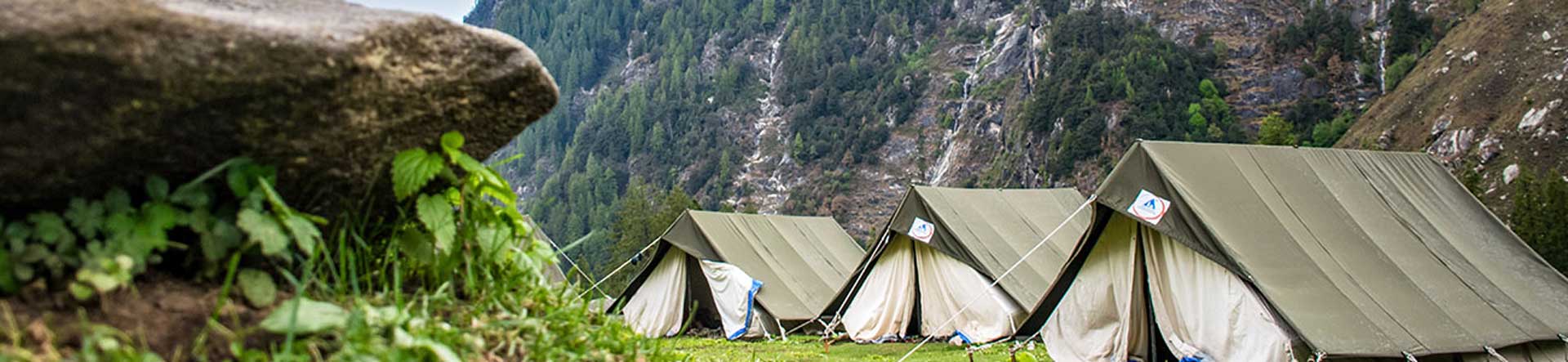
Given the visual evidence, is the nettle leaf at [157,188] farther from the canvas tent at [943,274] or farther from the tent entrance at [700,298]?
the tent entrance at [700,298]

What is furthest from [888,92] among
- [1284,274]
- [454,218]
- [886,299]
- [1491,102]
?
[454,218]

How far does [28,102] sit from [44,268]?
36cm

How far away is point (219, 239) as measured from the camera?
1977mm

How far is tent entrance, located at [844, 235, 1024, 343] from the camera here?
13.0 meters

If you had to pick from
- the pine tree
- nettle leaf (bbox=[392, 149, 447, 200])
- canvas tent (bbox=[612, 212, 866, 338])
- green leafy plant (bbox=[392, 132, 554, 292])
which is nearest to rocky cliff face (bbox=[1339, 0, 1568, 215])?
the pine tree

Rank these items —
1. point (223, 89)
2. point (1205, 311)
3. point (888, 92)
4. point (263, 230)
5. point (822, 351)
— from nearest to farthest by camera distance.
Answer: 1. point (223, 89)
2. point (263, 230)
3. point (1205, 311)
4. point (822, 351)
5. point (888, 92)

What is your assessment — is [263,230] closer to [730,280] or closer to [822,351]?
[822,351]

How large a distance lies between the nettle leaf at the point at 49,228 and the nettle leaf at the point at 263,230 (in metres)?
0.27

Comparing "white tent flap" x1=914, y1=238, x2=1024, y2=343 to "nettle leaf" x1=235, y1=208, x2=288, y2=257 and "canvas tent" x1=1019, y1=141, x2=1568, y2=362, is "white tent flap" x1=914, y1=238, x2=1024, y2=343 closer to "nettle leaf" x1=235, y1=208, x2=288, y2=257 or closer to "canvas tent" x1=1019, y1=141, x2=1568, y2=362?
"canvas tent" x1=1019, y1=141, x2=1568, y2=362

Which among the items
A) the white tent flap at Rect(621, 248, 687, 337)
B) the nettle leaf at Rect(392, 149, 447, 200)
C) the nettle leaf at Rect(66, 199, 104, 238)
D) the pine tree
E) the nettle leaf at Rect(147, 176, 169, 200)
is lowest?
the white tent flap at Rect(621, 248, 687, 337)

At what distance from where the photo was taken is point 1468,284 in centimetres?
826

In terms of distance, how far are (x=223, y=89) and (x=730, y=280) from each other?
13768 millimetres

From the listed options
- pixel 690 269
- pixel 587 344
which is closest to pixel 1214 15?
pixel 690 269

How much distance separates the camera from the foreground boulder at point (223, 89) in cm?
157
